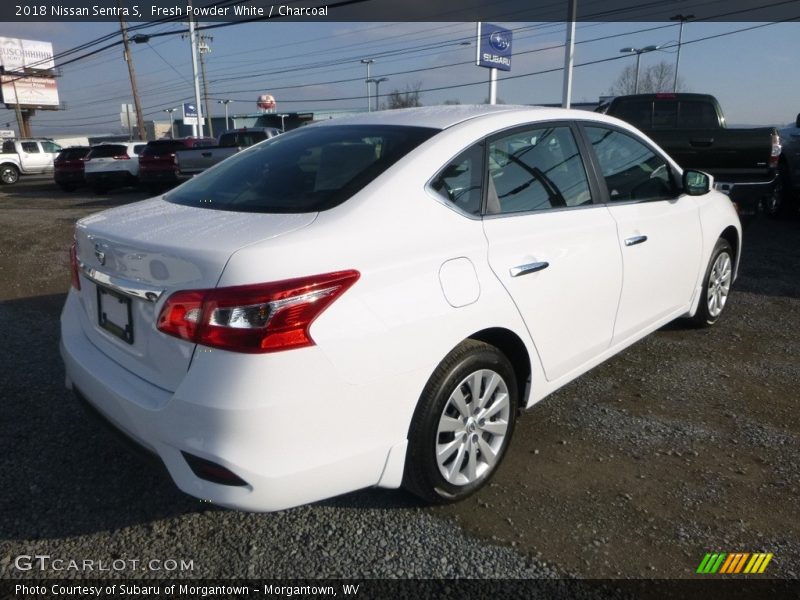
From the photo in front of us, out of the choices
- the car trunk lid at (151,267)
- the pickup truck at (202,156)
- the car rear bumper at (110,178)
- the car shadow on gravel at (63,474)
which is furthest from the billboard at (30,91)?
the car trunk lid at (151,267)

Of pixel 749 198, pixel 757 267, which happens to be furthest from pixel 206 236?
pixel 749 198

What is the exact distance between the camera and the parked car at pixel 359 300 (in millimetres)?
2000

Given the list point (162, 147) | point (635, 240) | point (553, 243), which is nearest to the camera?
point (553, 243)

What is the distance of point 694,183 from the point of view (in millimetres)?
3998

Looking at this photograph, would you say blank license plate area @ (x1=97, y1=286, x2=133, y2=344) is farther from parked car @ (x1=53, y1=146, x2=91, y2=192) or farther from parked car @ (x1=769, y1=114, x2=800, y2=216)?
parked car @ (x1=53, y1=146, x2=91, y2=192)

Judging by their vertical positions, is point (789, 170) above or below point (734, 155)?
below

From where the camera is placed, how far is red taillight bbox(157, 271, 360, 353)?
196 cm

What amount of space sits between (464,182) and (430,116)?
582 mm

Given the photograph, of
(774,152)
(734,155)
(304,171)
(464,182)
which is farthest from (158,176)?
(464,182)

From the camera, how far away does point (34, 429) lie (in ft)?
11.0

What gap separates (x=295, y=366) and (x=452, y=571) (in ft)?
3.32

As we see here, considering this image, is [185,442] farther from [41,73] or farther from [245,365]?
[41,73]

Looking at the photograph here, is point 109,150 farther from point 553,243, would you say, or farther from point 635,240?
point 553,243

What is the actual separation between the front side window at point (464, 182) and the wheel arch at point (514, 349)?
1.67ft
